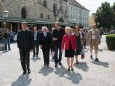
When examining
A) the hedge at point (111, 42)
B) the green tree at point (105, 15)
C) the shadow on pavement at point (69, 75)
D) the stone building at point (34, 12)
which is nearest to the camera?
the shadow on pavement at point (69, 75)

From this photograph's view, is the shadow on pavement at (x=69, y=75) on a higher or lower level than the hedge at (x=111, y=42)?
lower

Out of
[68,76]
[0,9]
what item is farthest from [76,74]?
[0,9]

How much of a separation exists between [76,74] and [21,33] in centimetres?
254

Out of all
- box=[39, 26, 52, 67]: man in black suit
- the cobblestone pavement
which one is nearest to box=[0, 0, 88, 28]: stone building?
box=[39, 26, 52, 67]: man in black suit

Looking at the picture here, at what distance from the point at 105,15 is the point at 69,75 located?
62845 mm

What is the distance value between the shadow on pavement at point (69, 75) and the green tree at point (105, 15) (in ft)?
200

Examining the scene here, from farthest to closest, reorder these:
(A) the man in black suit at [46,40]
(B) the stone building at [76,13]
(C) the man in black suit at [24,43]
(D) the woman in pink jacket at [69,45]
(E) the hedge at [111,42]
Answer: (B) the stone building at [76,13]
(E) the hedge at [111,42]
(A) the man in black suit at [46,40]
(D) the woman in pink jacket at [69,45]
(C) the man in black suit at [24,43]

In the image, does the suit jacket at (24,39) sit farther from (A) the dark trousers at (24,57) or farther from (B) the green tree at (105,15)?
(B) the green tree at (105,15)

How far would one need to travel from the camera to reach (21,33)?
33.4ft

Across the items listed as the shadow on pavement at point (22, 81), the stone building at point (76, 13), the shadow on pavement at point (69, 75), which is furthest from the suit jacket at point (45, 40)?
the stone building at point (76, 13)

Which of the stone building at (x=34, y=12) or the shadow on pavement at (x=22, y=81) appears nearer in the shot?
the shadow on pavement at (x=22, y=81)

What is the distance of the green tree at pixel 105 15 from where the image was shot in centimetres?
7069

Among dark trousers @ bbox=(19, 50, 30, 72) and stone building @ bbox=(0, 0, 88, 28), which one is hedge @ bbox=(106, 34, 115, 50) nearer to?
dark trousers @ bbox=(19, 50, 30, 72)

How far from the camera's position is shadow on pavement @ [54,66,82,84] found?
899cm
